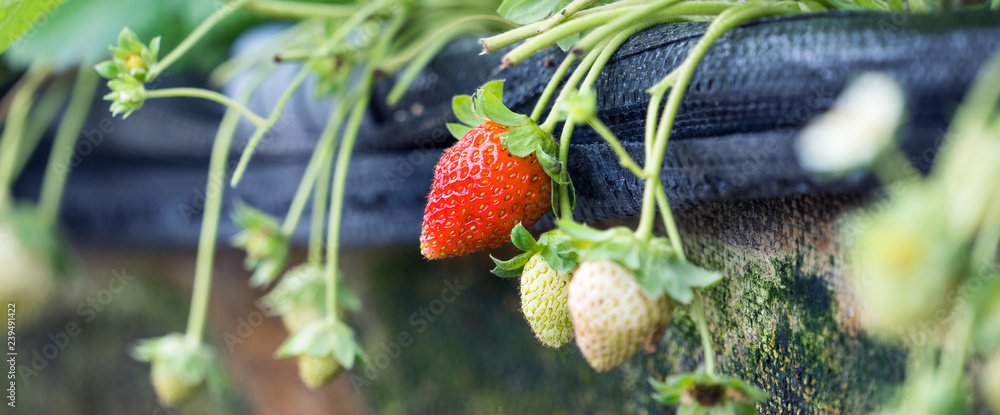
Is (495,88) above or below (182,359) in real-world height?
above

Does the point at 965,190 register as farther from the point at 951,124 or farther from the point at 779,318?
the point at 779,318

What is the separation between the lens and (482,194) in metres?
0.31

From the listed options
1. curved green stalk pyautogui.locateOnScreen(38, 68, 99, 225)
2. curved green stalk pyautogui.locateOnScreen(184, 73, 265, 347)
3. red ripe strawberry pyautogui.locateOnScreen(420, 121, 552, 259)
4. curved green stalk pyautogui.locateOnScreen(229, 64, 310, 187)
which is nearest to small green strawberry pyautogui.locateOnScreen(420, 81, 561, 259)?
red ripe strawberry pyautogui.locateOnScreen(420, 121, 552, 259)

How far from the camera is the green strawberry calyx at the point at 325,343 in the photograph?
17.0 inches

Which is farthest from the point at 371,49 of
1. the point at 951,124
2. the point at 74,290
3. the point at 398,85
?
the point at 74,290

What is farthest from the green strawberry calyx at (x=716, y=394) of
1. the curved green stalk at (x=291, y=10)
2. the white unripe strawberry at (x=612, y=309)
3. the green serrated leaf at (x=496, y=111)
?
the curved green stalk at (x=291, y=10)

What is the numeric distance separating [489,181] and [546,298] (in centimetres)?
6

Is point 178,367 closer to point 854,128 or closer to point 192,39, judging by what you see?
point 192,39

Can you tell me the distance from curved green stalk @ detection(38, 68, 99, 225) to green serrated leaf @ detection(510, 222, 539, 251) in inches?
23.2

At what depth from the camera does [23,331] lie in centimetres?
98

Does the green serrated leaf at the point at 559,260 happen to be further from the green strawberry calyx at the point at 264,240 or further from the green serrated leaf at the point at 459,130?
the green strawberry calyx at the point at 264,240

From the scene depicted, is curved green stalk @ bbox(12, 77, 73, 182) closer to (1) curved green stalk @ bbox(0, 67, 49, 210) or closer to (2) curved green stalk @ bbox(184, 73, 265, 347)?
(1) curved green stalk @ bbox(0, 67, 49, 210)

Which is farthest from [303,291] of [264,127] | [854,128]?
[854,128]

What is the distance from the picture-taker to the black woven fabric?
218 millimetres
